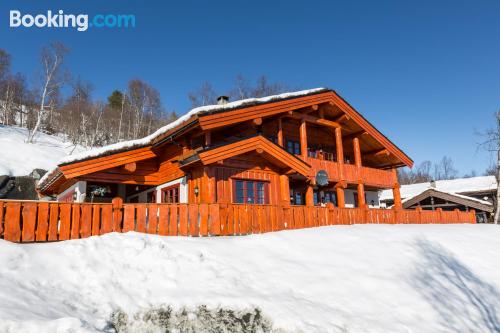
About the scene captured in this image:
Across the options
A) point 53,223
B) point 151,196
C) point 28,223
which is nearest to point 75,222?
point 53,223

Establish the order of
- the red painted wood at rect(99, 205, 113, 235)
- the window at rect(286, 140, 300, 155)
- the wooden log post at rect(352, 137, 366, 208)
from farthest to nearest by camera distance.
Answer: the window at rect(286, 140, 300, 155), the wooden log post at rect(352, 137, 366, 208), the red painted wood at rect(99, 205, 113, 235)

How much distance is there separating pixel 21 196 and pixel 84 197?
549 inches

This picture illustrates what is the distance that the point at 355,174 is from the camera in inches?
847

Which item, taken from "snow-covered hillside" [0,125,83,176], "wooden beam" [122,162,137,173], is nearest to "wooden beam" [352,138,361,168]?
"wooden beam" [122,162,137,173]

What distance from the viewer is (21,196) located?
82.8 feet

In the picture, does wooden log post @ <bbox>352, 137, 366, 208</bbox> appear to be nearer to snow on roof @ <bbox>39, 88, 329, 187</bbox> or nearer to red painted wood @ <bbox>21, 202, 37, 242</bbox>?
snow on roof @ <bbox>39, 88, 329, 187</bbox>

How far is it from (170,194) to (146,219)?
20.2 ft

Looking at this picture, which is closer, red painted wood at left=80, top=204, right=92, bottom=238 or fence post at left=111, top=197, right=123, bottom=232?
red painted wood at left=80, top=204, right=92, bottom=238

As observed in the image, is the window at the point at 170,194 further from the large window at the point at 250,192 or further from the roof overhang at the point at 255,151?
the large window at the point at 250,192

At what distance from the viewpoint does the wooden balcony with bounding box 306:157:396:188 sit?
64.7ft

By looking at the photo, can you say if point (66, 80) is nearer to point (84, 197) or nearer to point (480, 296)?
point (84, 197)

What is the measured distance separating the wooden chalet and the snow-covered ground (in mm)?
4346

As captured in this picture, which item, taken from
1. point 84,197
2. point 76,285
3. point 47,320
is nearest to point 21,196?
point 84,197

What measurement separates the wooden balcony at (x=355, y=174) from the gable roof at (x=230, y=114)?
2171mm
